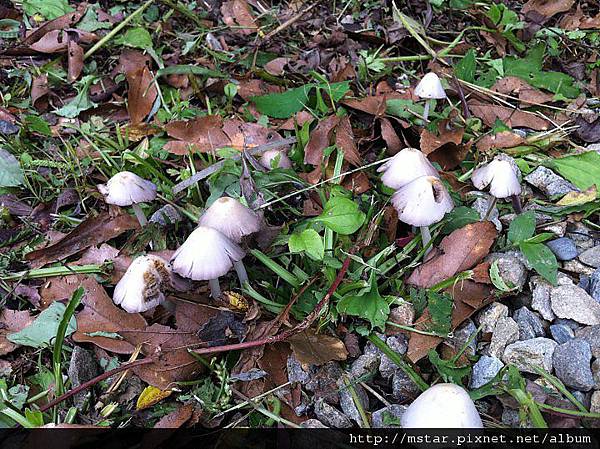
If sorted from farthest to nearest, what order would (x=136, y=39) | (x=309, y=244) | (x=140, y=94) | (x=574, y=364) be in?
(x=136, y=39) < (x=140, y=94) < (x=309, y=244) < (x=574, y=364)

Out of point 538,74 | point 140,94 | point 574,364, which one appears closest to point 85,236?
point 140,94

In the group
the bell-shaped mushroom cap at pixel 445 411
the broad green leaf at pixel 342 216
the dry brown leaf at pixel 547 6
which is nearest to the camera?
the bell-shaped mushroom cap at pixel 445 411

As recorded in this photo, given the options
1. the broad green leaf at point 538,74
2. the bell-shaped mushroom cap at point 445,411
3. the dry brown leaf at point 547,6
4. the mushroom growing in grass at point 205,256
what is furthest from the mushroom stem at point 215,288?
the dry brown leaf at point 547,6

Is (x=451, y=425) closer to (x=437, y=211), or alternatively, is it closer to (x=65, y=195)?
(x=437, y=211)

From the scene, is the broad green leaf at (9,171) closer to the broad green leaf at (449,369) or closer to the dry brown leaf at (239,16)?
the dry brown leaf at (239,16)

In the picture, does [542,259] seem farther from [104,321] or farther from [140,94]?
[140,94]
